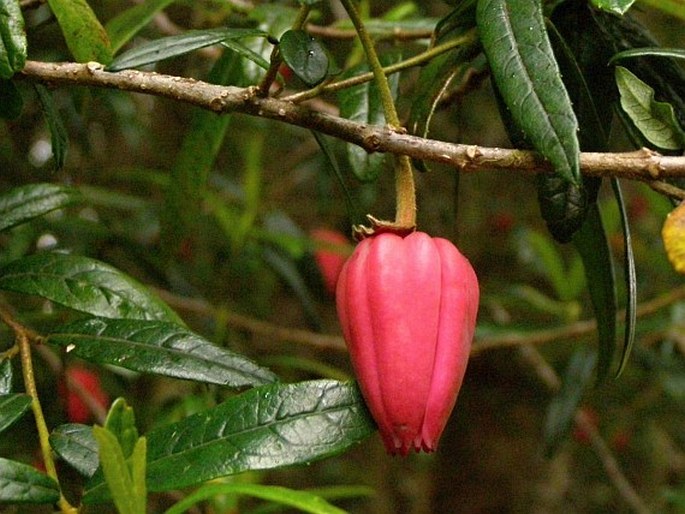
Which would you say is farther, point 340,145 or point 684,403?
point 684,403

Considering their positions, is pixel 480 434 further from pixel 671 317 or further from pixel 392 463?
pixel 671 317

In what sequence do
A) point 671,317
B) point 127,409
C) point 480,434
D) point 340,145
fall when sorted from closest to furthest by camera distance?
point 127,409
point 340,145
point 671,317
point 480,434

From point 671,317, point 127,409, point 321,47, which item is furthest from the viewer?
point 671,317

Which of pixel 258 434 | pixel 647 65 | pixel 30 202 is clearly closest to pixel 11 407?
pixel 258 434

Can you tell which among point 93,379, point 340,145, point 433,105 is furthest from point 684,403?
point 433,105

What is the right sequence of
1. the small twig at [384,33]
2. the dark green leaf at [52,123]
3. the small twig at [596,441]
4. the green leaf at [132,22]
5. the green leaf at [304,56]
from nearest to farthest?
the green leaf at [304,56]
the dark green leaf at [52,123]
the green leaf at [132,22]
the small twig at [384,33]
the small twig at [596,441]

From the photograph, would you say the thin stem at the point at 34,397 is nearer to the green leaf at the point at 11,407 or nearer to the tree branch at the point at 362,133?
the green leaf at the point at 11,407

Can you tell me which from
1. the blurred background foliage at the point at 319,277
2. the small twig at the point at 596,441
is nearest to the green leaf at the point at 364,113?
the blurred background foliage at the point at 319,277

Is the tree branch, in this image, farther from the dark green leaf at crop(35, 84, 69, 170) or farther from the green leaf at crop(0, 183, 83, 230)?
the green leaf at crop(0, 183, 83, 230)
